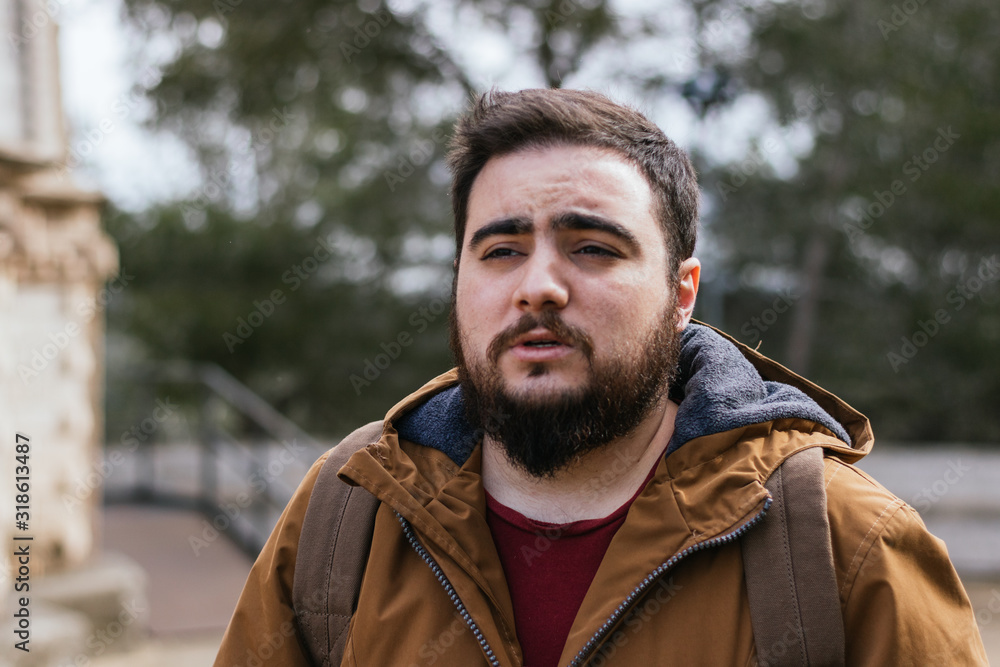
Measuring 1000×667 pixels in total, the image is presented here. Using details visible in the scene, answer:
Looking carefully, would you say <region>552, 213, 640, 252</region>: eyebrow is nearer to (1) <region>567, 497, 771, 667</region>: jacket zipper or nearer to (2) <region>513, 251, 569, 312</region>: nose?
(2) <region>513, 251, 569, 312</region>: nose

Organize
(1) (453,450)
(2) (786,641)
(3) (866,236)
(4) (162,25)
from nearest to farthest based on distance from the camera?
(2) (786,641) → (1) (453,450) → (4) (162,25) → (3) (866,236)

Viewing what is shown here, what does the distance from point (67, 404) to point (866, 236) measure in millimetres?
9325

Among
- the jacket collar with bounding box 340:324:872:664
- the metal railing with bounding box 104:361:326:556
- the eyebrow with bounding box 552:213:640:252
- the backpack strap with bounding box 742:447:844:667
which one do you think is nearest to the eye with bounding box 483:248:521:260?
the eyebrow with bounding box 552:213:640:252

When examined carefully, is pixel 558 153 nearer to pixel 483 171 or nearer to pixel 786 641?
pixel 483 171

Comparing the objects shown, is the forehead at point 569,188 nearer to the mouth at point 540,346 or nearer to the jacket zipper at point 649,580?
the mouth at point 540,346

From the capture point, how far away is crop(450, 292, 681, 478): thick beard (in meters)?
2.01

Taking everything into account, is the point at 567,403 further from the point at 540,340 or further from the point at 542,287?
the point at 542,287

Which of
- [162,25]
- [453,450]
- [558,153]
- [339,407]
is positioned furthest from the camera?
[339,407]

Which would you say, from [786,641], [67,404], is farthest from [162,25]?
[786,641]

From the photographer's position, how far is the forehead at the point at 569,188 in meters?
2.05

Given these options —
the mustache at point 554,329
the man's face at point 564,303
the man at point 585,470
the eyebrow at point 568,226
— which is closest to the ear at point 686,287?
the man at point 585,470

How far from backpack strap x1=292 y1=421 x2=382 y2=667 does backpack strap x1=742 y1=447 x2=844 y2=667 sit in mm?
857

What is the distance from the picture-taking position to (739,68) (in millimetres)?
8227

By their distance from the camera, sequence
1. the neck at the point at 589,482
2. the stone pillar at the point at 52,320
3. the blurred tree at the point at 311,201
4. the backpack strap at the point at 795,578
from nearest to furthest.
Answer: the backpack strap at the point at 795,578 < the neck at the point at 589,482 < the stone pillar at the point at 52,320 < the blurred tree at the point at 311,201
